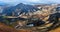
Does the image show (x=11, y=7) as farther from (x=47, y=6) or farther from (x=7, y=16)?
(x=47, y=6)

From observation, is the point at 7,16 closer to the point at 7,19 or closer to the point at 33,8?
the point at 7,19

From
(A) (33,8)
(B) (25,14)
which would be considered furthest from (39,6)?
Result: (B) (25,14)

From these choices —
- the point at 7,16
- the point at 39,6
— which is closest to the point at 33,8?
the point at 39,6

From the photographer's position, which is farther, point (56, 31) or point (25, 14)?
point (25, 14)

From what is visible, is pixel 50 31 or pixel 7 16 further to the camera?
pixel 7 16

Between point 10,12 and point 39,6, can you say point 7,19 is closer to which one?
point 10,12

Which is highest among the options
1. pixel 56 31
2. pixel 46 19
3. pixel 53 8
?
pixel 53 8

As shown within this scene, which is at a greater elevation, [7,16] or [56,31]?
[7,16]

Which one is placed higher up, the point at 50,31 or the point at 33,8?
the point at 33,8
